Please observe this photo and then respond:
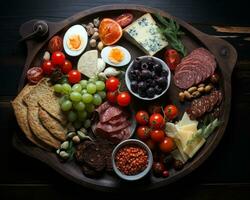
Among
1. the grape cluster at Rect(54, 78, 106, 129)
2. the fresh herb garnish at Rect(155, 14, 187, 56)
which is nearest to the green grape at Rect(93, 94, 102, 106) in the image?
the grape cluster at Rect(54, 78, 106, 129)

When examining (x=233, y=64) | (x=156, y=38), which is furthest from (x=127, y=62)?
(x=233, y=64)

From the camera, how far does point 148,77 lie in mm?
2426

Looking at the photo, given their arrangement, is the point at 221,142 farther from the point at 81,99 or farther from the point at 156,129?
the point at 81,99

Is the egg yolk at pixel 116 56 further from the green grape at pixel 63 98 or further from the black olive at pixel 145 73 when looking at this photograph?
the green grape at pixel 63 98

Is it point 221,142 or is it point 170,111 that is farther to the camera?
point 221,142

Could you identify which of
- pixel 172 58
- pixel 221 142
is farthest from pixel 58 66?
pixel 221 142

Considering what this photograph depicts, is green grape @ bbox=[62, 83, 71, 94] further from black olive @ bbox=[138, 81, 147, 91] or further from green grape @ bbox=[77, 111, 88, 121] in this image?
black olive @ bbox=[138, 81, 147, 91]

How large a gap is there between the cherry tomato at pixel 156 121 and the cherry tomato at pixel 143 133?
37mm

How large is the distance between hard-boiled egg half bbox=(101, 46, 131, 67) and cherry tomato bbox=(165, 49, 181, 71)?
0.66 feet

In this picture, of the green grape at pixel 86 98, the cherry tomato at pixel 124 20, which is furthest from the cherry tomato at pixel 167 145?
the cherry tomato at pixel 124 20

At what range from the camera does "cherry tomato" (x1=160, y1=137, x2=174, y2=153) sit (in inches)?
96.2

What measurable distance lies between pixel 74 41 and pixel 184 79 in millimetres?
609

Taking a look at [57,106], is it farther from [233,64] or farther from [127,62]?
[233,64]

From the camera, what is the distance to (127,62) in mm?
2535
